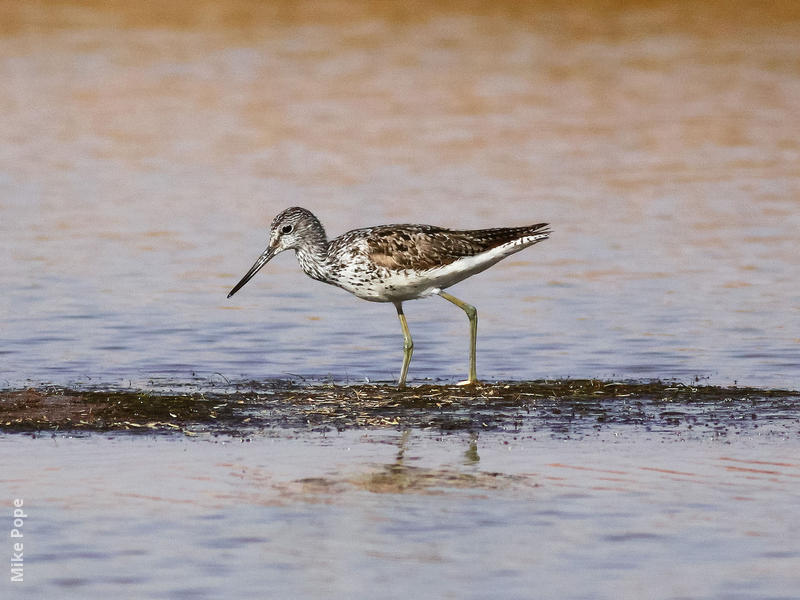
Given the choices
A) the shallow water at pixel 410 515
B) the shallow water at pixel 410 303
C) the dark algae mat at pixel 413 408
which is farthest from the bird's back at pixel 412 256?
the shallow water at pixel 410 515

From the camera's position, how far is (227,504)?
970cm

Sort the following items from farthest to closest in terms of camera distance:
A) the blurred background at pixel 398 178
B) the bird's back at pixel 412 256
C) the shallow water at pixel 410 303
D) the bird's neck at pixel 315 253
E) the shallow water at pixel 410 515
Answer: the blurred background at pixel 398 178 < the bird's neck at pixel 315 253 < the bird's back at pixel 412 256 < the shallow water at pixel 410 303 < the shallow water at pixel 410 515

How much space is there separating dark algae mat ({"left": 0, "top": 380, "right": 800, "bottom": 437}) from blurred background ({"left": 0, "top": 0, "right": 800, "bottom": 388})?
94 cm

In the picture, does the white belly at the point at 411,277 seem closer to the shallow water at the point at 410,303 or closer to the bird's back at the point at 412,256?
the bird's back at the point at 412,256

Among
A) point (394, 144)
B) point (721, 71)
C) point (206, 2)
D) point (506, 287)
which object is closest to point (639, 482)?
point (506, 287)

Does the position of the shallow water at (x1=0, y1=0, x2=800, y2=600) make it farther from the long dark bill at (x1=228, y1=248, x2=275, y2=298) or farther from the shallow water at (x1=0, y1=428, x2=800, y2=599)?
the long dark bill at (x1=228, y1=248, x2=275, y2=298)

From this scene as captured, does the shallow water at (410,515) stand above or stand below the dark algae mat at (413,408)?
below

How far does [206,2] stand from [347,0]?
5537 mm

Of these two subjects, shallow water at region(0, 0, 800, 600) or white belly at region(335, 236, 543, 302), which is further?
white belly at region(335, 236, 543, 302)

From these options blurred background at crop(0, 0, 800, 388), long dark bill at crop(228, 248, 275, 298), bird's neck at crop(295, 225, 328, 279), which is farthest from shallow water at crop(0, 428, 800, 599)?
long dark bill at crop(228, 248, 275, 298)

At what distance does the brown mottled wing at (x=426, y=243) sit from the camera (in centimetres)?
1345

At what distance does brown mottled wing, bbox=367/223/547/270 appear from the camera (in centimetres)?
1345

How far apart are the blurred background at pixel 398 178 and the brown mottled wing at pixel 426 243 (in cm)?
116

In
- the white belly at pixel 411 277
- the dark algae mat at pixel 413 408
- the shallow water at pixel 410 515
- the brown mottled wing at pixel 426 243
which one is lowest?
the shallow water at pixel 410 515
